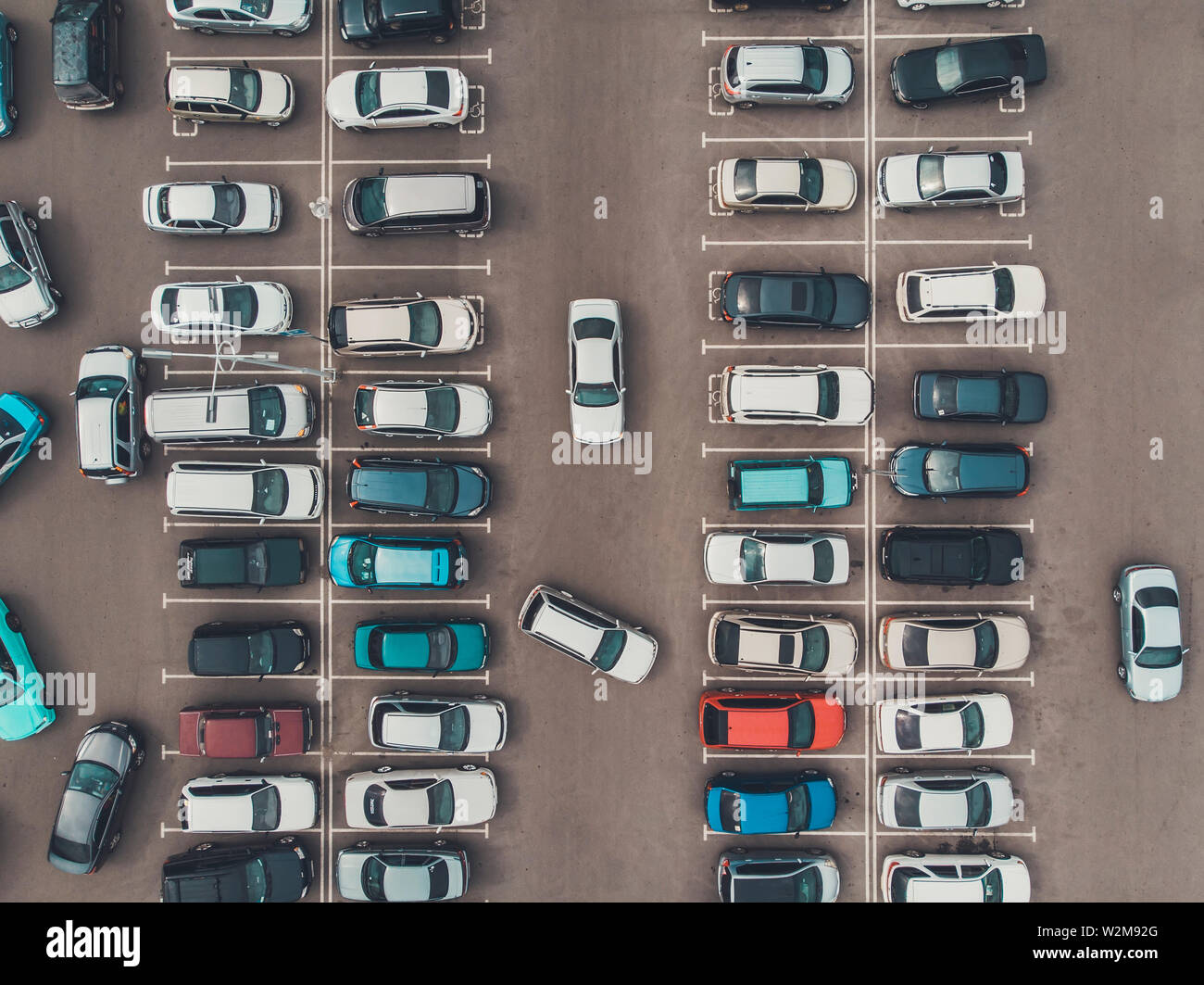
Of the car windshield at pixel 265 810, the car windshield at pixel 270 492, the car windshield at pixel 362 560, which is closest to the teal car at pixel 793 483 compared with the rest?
the car windshield at pixel 362 560

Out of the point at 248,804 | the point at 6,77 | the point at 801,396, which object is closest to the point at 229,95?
the point at 6,77

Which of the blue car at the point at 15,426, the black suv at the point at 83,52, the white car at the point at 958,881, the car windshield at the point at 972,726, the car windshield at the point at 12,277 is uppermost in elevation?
the black suv at the point at 83,52

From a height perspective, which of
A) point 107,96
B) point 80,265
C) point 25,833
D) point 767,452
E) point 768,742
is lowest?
point 25,833

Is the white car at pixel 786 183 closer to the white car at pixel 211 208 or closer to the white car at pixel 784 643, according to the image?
the white car at pixel 784 643

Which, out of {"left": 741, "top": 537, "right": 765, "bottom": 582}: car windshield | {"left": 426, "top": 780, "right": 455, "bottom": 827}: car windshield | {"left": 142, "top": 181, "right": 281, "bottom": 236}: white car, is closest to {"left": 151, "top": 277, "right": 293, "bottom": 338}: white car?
{"left": 142, "top": 181, "right": 281, "bottom": 236}: white car

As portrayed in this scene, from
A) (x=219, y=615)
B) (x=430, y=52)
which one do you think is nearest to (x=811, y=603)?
(x=219, y=615)

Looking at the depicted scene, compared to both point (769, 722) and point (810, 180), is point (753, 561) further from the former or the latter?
point (810, 180)

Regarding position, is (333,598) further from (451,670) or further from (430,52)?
(430,52)
